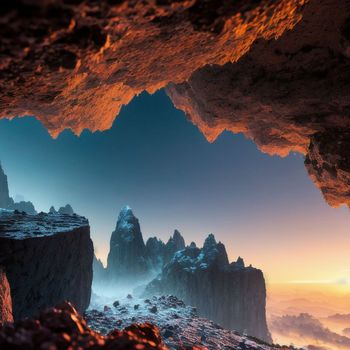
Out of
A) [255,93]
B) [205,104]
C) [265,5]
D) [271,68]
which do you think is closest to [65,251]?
[205,104]

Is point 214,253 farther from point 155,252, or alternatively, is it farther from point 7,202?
point 7,202

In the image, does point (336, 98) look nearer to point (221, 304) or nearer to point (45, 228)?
point (45, 228)

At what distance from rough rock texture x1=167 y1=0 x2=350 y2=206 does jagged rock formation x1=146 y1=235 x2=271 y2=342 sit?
62.0 meters

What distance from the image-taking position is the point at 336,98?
1424cm

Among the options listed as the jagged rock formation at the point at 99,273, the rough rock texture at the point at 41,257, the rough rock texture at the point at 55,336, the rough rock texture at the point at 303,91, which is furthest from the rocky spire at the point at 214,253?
the rough rock texture at the point at 55,336

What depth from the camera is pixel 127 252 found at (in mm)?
96062

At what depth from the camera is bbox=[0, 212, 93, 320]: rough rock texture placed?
17.5 metres

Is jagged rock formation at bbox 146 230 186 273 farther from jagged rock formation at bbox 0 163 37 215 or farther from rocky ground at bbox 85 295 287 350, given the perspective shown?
rocky ground at bbox 85 295 287 350

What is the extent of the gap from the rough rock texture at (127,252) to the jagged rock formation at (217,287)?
1877 cm

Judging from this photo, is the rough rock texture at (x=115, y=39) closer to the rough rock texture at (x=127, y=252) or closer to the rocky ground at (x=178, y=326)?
the rocky ground at (x=178, y=326)

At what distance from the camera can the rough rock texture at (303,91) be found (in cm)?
1212

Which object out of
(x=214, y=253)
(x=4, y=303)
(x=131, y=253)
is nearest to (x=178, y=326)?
(x=4, y=303)

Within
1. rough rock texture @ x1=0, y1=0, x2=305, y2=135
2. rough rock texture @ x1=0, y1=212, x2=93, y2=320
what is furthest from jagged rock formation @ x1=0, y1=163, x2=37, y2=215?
rough rock texture @ x1=0, y1=0, x2=305, y2=135

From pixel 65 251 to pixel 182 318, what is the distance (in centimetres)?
1568
